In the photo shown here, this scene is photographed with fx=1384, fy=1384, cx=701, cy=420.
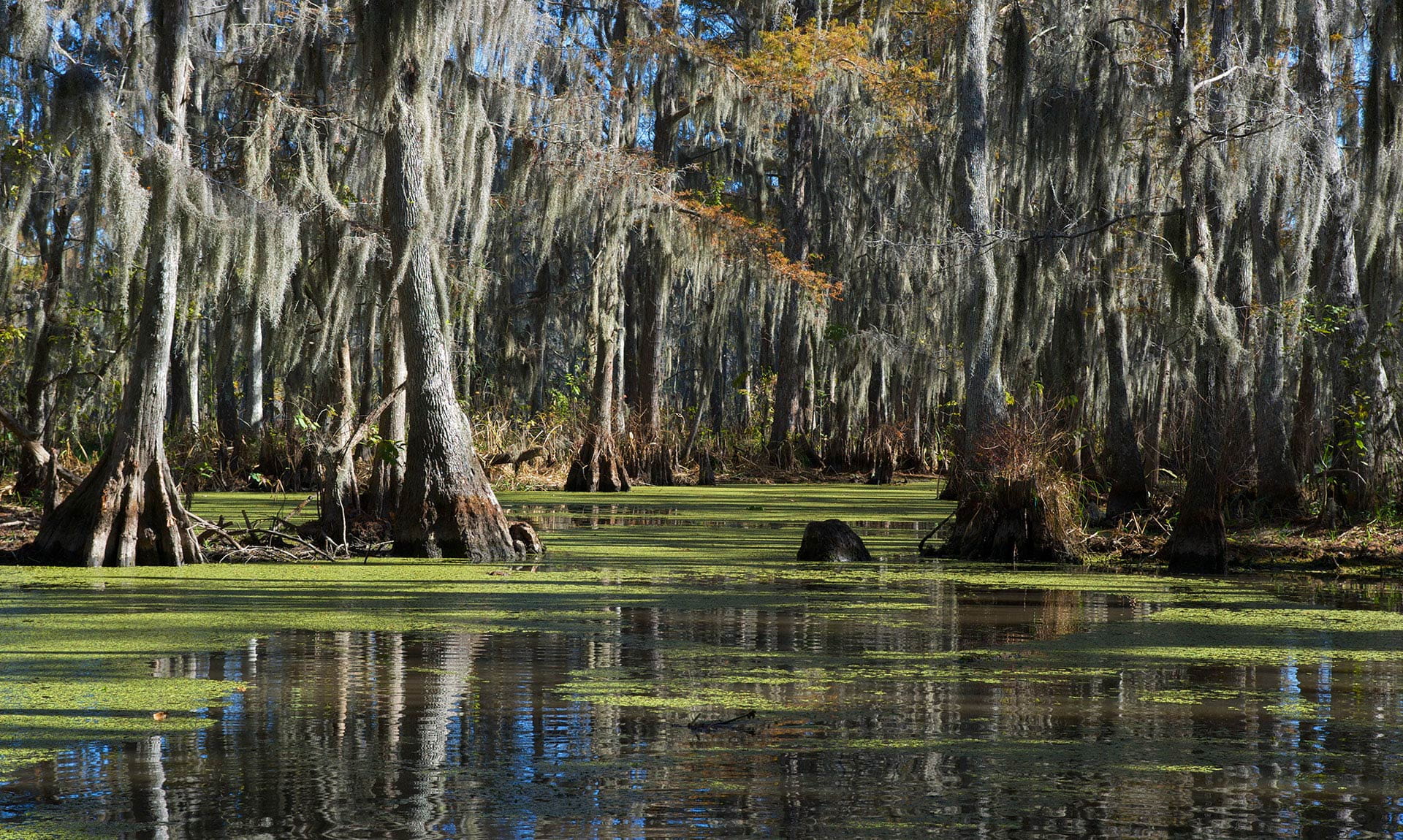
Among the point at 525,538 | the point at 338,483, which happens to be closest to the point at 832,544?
the point at 525,538

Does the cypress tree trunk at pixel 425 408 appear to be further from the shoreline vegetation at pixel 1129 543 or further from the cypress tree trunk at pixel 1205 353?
the cypress tree trunk at pixel 1205 353

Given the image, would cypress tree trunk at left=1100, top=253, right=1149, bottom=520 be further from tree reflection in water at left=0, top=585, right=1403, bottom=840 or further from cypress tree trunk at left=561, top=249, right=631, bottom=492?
cypress tree trunk at left=561, top=249, right=631, bottom=492

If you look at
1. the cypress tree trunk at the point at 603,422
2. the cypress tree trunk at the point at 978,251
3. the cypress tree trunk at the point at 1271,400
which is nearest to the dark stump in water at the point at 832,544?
the cypress tree trunk at the point at 978,251

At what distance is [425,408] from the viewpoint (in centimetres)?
1057

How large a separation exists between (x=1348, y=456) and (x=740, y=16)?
16.3 meters

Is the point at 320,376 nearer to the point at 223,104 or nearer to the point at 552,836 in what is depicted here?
the point at 223,104

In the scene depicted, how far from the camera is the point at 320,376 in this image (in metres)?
14.9

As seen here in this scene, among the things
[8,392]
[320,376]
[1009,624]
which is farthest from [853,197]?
[1009,624]

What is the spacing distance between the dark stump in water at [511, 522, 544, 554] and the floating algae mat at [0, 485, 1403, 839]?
5.68 feet

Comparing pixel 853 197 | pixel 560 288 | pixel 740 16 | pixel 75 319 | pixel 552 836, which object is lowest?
pixel 552 836

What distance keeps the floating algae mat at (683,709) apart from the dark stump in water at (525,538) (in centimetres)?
173

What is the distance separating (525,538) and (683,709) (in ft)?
20.3

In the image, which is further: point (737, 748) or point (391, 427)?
point (391, 427)

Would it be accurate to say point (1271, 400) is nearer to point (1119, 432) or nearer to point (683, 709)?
point (1119, 432)
